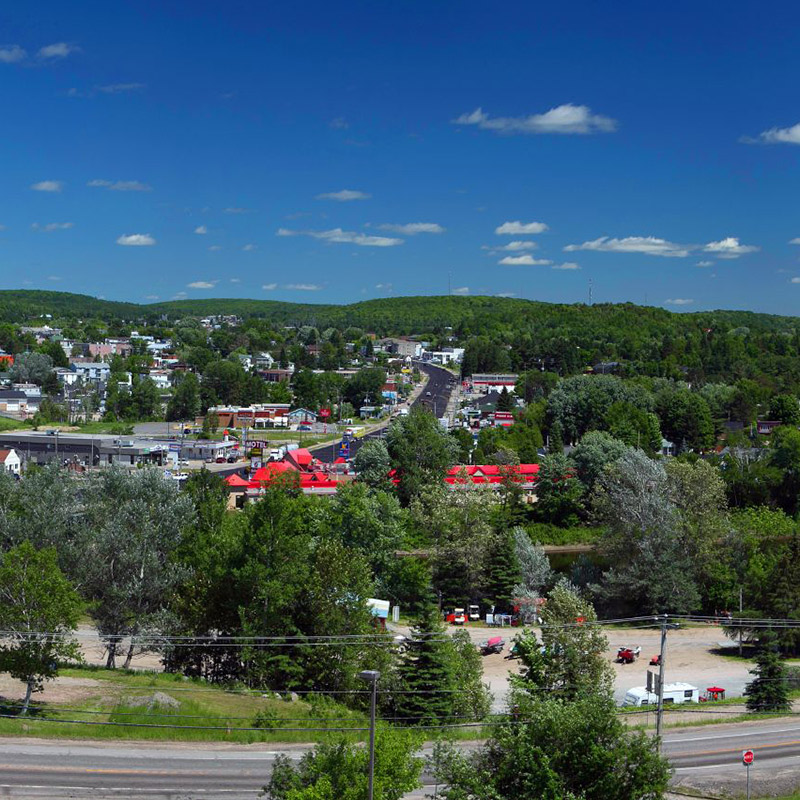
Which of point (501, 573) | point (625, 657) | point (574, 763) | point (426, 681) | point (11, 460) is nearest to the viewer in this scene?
point (574, 763)

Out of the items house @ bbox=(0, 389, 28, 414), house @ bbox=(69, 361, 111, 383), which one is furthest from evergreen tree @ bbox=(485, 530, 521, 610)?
house @ bbox=(69, 361, 111, 383)

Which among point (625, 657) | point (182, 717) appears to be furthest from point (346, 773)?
point (625, 657)

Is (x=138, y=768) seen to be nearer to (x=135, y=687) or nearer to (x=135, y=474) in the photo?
(x=135, y=687)

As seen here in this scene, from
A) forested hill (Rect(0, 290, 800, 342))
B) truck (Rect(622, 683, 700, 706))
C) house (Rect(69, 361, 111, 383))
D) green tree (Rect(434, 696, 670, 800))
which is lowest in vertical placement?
truck (Rect(622, 683, 700, 706))

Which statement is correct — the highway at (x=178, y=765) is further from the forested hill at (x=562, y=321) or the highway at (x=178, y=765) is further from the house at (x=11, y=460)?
the forested hill at (x=562, y=321)

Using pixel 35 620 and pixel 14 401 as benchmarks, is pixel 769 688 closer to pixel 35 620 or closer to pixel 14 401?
pixel 35 620

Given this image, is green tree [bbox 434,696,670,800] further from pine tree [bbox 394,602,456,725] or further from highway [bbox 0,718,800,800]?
pine tree [bbox 394,602,456,725]

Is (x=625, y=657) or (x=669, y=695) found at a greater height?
(x=669, y=695)
